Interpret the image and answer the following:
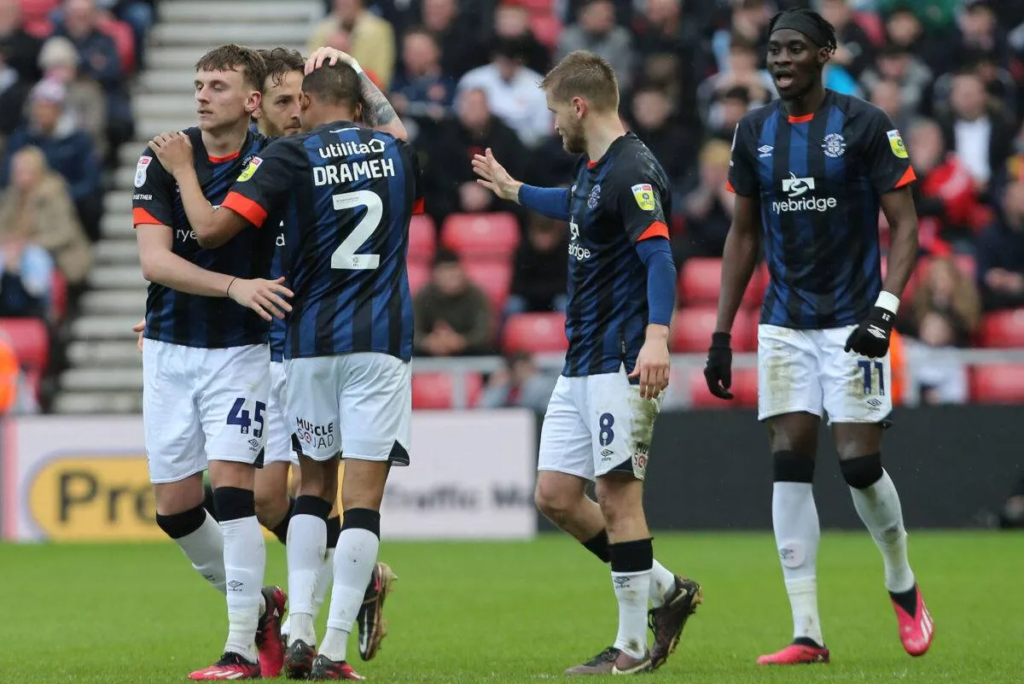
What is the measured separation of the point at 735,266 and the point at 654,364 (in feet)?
4.42

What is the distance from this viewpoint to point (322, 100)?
21.8 feet

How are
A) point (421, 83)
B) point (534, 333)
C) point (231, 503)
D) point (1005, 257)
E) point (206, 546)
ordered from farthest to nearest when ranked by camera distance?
point (421, 83) < point (534, 333) < point (1005, 257) < point (206, 546) < point (231, 503)

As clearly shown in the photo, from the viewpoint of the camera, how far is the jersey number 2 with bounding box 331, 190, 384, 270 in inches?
257

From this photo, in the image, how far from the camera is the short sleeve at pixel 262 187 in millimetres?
6434

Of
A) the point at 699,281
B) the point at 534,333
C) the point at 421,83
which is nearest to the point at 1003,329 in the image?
the point at 699,281

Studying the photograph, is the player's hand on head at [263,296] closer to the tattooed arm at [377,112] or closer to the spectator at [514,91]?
the tattooed arm at [377,112]

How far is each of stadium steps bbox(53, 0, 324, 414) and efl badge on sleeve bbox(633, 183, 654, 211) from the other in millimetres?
9917

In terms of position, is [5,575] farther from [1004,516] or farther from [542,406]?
[1004,516]

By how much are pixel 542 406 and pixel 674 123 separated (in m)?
3.79

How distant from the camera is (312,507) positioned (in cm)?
661

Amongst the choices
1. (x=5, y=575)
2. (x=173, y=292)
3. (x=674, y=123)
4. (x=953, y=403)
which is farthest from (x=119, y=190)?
(x=173, y=292)

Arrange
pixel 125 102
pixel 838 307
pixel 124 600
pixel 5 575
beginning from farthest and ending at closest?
pixel 125 102, pixel 5 575, pixel 124 600, pixel 838 307

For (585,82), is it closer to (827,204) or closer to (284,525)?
(827,204)

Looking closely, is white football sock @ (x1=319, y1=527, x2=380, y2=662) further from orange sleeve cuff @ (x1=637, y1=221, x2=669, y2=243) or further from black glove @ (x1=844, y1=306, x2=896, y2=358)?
black glove @ (x1=844, y1=306, x2=896, y2=358)
